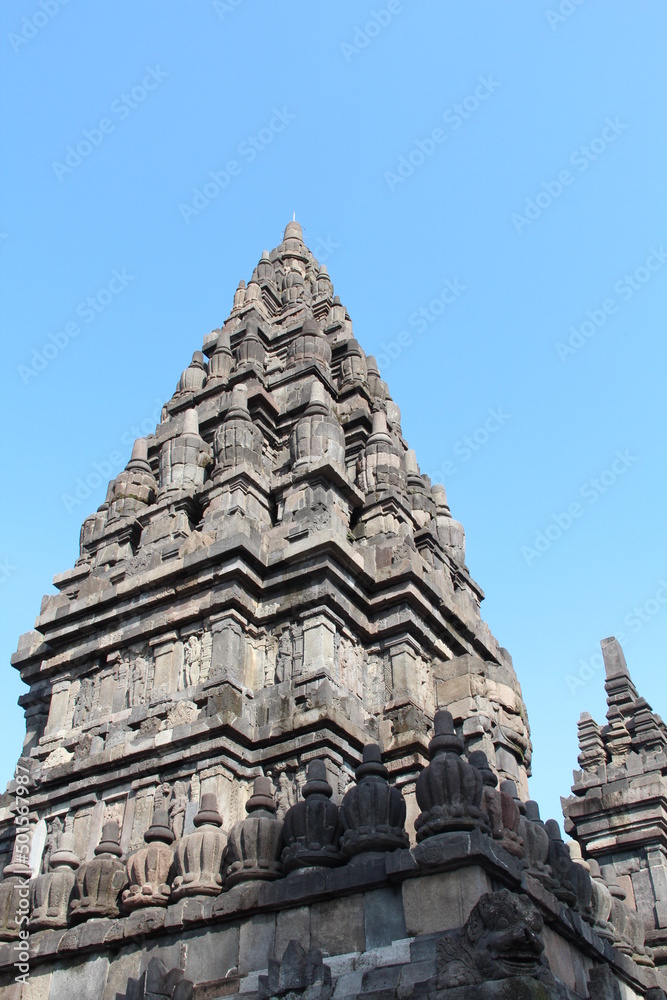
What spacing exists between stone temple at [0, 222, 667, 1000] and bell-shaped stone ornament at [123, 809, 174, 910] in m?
0.04

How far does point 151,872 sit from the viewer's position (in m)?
12.5

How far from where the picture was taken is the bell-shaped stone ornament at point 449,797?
1007 cm

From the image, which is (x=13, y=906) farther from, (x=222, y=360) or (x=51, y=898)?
(x=222, y=360)

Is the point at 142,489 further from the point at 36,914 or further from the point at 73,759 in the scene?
the point at 36,914

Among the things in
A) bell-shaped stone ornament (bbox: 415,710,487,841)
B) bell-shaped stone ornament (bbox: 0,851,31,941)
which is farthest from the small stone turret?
bell-shaped stone ornament (bbox: 415,710,487,841)

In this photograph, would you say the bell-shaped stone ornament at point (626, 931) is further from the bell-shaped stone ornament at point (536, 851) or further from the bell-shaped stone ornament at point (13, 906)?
the bell-shaped stone ornament at point (13, 906)

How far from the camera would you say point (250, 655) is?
55.9ft

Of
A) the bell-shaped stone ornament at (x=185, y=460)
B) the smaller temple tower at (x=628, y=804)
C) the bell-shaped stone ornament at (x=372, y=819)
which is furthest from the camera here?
the bell-shaped stone ornament at (x=185, y=460)

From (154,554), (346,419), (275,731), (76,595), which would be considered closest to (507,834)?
(275,731)

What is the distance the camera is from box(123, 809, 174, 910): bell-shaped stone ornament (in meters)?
12.2

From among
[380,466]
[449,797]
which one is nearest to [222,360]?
[380,466]

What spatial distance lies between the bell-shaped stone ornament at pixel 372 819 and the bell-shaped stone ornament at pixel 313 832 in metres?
0.24

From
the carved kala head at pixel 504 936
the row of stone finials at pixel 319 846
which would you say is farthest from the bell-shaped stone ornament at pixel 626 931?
the carved kala head at pixel 504 936

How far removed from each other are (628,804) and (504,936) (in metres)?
14.1
